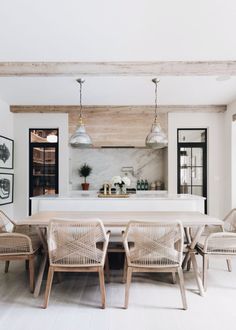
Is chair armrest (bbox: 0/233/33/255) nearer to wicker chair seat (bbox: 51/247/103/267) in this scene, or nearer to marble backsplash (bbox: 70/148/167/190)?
wicker chair seat (bbox: 51/247/103/267)

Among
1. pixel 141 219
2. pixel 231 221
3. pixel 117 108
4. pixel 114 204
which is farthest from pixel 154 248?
pixel 117 108

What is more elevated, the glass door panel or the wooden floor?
the glass door panel

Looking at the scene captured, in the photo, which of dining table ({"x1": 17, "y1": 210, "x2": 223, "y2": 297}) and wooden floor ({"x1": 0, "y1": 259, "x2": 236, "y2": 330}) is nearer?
wooden floor ({"x1": 0, "y1": 259, "x2": 236, "y2": 330})

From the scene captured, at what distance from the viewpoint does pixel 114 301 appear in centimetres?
285
